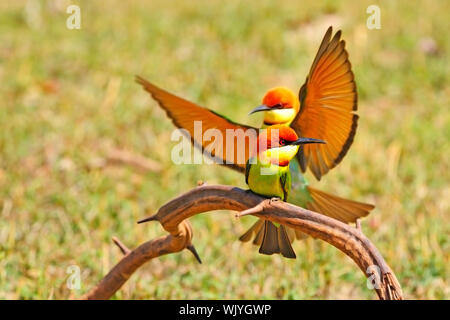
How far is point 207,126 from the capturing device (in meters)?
2.19

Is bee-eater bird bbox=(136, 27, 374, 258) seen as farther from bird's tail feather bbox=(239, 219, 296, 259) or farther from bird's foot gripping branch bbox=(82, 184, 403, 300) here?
bird's foot gripping branch bbox=(82, 184, 403, 300)

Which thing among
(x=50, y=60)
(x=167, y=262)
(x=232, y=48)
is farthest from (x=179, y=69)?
(x=167, y=262)

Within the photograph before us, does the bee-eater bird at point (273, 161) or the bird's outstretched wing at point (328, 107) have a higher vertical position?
the bird's outstretched wing at point (328, 107)

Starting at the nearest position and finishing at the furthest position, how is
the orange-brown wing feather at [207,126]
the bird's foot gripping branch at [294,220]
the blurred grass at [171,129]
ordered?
the bird's foot gripping branch at [294,220] < the orange-brown wing feather at [207,126] < the blurred grass at [171,129]

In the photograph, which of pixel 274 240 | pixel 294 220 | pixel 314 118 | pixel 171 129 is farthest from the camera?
pixel 171 129

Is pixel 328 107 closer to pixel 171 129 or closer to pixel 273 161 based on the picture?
pixel 273 161

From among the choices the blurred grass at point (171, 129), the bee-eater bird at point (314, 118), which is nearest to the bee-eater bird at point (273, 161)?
the bee-eater bird at point (314, 118)

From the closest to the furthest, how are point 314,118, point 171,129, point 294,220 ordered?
point 294,220
point 314,118
point 171,129

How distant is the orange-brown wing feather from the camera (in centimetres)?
210

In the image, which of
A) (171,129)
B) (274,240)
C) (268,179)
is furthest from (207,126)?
(171,129)

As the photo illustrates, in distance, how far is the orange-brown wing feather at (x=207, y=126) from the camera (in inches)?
82.7

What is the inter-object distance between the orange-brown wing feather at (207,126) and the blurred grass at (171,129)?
1.37 m

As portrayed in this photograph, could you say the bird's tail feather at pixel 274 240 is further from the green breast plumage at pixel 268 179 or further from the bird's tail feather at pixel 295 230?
the green breast plumage at pixel 268 179

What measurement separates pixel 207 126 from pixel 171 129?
3292 millimetres
